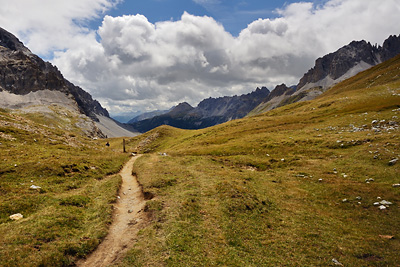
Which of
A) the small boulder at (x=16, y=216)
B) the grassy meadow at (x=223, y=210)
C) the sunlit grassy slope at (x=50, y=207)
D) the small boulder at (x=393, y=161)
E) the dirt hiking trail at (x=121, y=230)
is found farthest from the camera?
the small boulder at (x=393, y=161)

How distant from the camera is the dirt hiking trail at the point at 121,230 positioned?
48.3 feet

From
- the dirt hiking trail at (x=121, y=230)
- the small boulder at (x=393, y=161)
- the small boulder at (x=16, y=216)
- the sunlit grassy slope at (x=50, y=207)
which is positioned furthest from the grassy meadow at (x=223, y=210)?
the dirt hiking trail at (x=121, y=230)

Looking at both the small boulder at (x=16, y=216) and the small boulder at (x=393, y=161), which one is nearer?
the small boulder at (x=16, y=216)

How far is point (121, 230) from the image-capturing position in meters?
18.6

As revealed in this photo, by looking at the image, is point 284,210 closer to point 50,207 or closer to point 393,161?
point 393,161

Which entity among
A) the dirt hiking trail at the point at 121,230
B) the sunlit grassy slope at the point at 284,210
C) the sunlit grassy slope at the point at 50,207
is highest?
the sunlit grassy slope at the point at 50,207

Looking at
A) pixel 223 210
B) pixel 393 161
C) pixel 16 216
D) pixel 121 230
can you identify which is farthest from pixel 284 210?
pixel 16 216

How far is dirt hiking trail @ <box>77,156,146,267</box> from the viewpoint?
1472 cm

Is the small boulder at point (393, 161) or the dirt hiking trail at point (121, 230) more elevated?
the dirt hiking trail at point (121, 230)

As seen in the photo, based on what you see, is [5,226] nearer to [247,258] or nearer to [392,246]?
[247,258]

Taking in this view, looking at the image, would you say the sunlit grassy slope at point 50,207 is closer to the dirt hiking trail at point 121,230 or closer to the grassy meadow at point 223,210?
the grassy meadow at point 223,210

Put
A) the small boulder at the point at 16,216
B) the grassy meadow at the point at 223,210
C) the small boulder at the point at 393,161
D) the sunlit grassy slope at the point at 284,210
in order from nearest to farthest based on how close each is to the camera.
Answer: the grassy meadow at the point at 223,210, the sunlit grassy slope at the point at 284,210, the small boulder at the point at 16,216, the small boulder at the point at 393,161

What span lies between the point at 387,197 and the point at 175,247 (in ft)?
81.1

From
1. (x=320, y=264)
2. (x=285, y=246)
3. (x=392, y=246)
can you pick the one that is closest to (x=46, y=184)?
(x=285, y=246)
